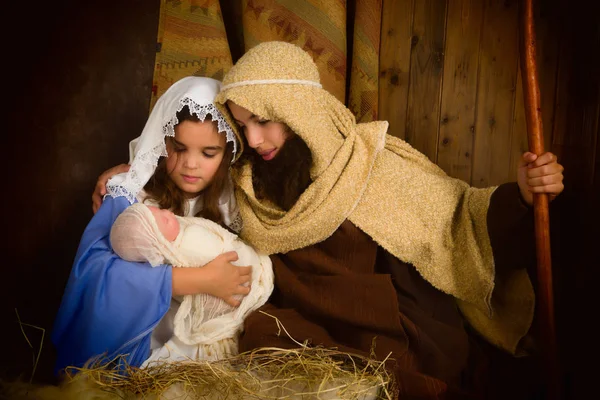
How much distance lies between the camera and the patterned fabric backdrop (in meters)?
2.03

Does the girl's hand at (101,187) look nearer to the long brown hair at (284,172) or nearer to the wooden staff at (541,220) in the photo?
the long brown hair at (284,172)

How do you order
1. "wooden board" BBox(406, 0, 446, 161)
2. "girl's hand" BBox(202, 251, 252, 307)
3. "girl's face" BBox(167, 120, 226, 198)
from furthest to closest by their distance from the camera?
1. "wooden board" BBox(406, 0, 446, 161)
2. "girl's face" BBox(167, 120, 226, 198)
3. "girl's hand" BBox(202, 251, 252, 307)

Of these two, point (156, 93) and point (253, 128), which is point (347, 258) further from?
point (156, 93)

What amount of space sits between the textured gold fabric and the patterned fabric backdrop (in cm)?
41

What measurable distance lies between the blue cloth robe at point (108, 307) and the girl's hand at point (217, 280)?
0.13 feet

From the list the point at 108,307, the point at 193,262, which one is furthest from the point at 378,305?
the point at 108,307

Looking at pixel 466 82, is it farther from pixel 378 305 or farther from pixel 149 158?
pixel 149 158

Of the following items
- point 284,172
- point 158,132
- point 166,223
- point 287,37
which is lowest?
point 166,223

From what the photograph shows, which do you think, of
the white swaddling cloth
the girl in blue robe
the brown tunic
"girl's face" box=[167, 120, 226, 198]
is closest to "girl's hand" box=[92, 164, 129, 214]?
the girl in blue robe

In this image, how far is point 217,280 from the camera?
1.52m

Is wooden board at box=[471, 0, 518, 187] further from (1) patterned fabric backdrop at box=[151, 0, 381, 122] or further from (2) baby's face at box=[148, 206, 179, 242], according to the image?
(2) baby's face at box=[148, 206, 179, 242]

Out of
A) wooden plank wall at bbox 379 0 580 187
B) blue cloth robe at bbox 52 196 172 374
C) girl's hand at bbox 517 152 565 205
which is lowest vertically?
blue cloth robe at bbox 52 196 172 374

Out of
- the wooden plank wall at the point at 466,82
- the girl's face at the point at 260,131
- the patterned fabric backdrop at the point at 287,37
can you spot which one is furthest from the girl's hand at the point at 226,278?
the wooden plank wall at the point at 466,82

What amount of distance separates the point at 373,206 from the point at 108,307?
2.78 ft
